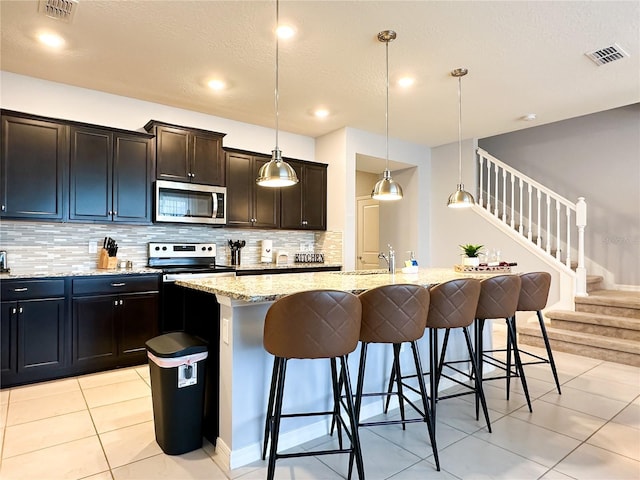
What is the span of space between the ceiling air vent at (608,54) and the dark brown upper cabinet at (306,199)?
10.5ft

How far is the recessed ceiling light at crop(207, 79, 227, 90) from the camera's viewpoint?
3756mm

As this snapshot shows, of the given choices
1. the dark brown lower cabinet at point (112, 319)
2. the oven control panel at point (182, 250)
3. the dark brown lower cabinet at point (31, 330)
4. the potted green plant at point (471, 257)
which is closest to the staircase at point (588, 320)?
the potted green plant at point (471, 257)

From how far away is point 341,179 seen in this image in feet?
17.2

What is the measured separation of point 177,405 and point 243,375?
1.40ft

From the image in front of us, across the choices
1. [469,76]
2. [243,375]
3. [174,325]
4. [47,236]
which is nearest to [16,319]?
[47,236]

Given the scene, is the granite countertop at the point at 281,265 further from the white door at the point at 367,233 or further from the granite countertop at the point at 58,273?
the white door at the point at 367,233

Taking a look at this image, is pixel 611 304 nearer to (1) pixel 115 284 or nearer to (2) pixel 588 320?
(2) pixel 588 320

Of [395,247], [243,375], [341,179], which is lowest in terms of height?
[243,375]

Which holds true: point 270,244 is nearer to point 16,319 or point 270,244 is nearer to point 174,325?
point 174,325

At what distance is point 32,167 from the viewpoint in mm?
3410

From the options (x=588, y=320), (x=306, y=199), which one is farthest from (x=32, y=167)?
(x=588, y=320)

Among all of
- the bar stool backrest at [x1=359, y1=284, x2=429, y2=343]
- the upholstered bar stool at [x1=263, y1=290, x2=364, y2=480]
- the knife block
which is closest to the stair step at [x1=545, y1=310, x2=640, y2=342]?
the bar stool backrest at [x1=359, y1=284, x2=429, y2=343]

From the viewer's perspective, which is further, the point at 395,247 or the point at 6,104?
the point at 395,247

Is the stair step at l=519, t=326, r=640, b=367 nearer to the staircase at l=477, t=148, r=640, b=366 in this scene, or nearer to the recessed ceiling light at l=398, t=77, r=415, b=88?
the staircase at l=477, t=148, r=640, b=366
